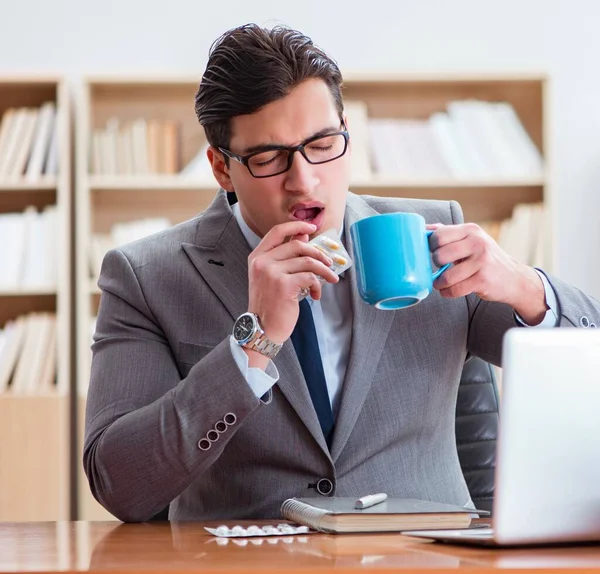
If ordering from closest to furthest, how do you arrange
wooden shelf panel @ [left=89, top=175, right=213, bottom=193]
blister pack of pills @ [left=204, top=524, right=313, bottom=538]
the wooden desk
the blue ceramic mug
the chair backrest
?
the wooden desk → blister pack of pills @ [left=204, top=524, right=313, bottom=538] → the blue ceramic mug → the chair backrest → wooden shelf panel @ [left=89, top=175, right=213, bottom=193]

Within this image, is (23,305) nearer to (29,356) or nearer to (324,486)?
(29,356)

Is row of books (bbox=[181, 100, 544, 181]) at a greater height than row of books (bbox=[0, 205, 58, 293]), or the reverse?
row of books (bbox=[181, 100, 544, 181])

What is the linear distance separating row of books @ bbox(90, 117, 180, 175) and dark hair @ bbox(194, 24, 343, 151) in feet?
6.85

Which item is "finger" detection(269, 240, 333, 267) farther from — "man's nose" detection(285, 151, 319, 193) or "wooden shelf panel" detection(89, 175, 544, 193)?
"wooden shelf panel" detection(89, 175, 544, 193)

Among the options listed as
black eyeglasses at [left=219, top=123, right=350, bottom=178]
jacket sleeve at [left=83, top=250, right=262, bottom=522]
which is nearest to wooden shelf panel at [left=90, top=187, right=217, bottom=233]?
jacket sleeve at [left=83, top=250, right=262, bottom=522]

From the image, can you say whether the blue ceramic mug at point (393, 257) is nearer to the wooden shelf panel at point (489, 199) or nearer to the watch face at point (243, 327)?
the watch face at point (243, 327)

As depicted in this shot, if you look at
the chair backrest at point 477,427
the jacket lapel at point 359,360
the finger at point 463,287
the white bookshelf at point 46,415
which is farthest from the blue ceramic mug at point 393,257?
the white bookshelf at point 46,415

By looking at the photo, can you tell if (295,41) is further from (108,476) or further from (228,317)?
(108,476)

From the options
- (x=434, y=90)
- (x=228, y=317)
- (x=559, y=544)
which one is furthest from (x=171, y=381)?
(x=434, y=90)

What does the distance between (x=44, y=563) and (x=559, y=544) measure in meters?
0.52

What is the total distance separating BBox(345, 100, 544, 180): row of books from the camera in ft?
12.0

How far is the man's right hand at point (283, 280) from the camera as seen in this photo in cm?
133

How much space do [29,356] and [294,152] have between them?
2.37 metres

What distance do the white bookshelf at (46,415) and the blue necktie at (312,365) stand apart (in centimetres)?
211
